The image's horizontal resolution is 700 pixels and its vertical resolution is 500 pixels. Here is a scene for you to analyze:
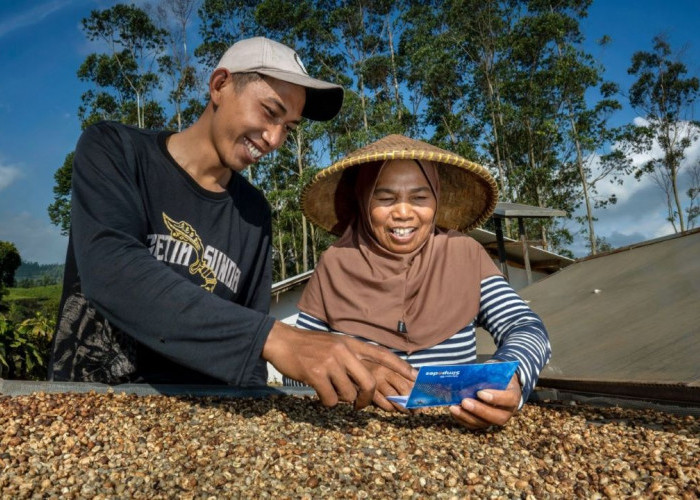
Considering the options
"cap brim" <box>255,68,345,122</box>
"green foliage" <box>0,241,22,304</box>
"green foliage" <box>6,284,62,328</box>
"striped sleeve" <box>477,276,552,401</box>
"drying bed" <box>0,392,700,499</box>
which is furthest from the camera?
"green foliage" <box>0,241,22,304</box>

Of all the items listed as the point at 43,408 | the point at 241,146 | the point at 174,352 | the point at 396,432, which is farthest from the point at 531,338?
the point at 43,408

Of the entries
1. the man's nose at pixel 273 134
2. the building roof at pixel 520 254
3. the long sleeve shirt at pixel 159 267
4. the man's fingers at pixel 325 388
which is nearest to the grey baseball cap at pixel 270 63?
the man's nose at pixel 273 134

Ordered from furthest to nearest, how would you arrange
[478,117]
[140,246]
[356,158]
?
[478,117] → [356,158] → [140,246]

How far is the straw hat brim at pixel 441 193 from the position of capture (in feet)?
6.73

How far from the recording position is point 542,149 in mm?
25141

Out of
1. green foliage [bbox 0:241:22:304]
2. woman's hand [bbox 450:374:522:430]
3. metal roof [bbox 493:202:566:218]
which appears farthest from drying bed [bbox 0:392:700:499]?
green foliage [bbox 0:241:22:304]

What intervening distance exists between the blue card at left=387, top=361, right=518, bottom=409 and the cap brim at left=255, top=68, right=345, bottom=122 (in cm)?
111

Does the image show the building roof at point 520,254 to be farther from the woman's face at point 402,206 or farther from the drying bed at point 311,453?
the drying bed at point 311,453

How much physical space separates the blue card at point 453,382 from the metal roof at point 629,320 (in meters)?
0.89

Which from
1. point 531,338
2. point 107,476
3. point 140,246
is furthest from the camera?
point 531,338

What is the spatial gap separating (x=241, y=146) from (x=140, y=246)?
752 millimetres

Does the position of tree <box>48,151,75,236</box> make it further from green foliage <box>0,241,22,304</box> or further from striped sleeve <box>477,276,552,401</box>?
striped sleeve <box>477,276,552,401</box>

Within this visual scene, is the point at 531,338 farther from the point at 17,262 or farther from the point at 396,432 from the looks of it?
the point at 17,262

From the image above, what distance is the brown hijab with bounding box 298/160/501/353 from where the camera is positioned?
1872 mm
